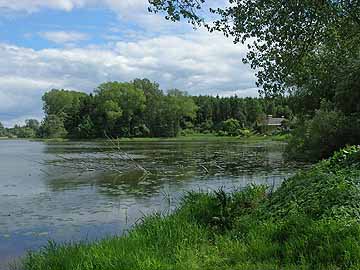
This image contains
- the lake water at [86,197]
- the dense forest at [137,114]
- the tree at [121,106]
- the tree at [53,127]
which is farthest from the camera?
the tree at [53,127]

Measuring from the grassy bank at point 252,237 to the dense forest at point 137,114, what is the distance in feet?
333

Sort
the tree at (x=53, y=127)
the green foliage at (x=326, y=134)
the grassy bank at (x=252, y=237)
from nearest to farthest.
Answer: the grassy bank at (x=252, y=237) < the green foliage at (x=326, y=134) < the tree at (x=53, y=127)

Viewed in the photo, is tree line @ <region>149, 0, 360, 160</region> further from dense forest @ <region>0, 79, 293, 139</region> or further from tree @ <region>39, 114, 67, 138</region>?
tree @ <region>39, 114, 67, 138</region>

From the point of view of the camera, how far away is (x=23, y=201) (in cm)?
2002

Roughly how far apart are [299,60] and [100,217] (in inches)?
341

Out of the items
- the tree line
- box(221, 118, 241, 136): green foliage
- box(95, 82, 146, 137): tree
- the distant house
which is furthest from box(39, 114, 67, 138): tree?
the tree line

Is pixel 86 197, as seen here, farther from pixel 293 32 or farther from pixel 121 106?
pixel 121 106

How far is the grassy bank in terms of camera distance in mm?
7332

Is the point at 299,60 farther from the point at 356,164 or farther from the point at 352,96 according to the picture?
the point at 352,96

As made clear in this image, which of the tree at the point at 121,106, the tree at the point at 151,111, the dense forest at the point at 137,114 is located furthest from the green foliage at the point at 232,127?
the tree at the point at 121,106

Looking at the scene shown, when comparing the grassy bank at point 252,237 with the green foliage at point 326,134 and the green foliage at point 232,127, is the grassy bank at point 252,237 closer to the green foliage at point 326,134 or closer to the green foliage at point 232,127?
the green foliage at point 326,134

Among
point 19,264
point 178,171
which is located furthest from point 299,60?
point 178,171

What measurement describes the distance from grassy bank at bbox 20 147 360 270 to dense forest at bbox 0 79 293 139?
101 m

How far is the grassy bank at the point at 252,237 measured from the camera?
24.1 ft
